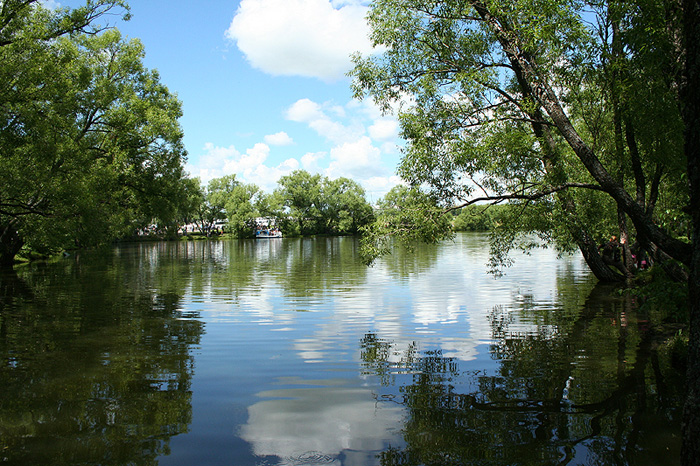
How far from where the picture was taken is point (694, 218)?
4852 mm

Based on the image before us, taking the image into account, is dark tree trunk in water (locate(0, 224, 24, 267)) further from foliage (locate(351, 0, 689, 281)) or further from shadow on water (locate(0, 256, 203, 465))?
foliage (locate(351, 0, 689, 281))

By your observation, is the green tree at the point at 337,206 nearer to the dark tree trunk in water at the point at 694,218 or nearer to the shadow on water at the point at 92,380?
the shadow on water at the point at 92,380

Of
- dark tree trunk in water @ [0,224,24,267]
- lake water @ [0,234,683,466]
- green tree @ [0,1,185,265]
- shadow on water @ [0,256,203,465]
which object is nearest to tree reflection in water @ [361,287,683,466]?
lake water @ [0,234,683,466]

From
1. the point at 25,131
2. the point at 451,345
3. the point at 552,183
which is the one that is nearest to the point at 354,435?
the point at 451,345

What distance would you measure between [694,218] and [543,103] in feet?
28.8

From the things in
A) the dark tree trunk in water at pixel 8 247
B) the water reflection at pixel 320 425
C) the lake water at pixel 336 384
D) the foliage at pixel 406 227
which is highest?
the foliage at pixel 406 227

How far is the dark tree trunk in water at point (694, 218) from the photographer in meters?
4.54

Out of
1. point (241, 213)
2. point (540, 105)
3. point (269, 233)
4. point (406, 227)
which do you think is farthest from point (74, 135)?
point (269, 233)

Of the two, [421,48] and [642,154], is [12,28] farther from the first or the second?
[642,154]

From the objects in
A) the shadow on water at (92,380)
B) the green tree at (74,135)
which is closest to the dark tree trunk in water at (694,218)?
the shadow on water at (92,380)

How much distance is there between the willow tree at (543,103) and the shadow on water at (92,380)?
8173 mm

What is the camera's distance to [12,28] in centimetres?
2192

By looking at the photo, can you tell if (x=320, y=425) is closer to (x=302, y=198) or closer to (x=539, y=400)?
(x=539, y=400)

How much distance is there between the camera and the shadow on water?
666cm
